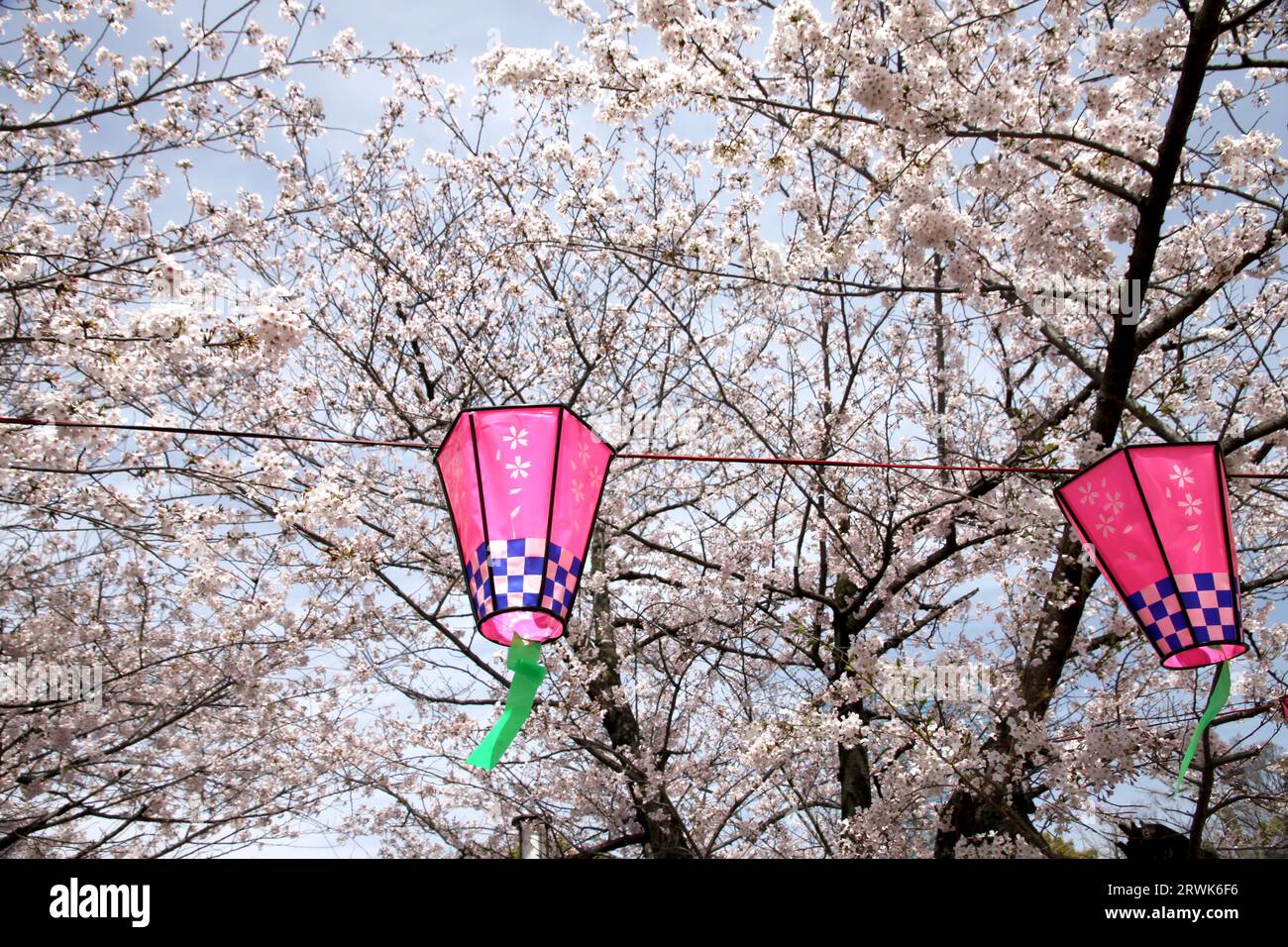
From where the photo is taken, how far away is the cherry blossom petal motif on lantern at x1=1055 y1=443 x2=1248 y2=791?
289 cm

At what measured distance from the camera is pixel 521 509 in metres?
2.64

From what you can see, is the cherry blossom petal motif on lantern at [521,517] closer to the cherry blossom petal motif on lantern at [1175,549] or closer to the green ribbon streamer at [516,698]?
the green ribbon streamer at [516,698]

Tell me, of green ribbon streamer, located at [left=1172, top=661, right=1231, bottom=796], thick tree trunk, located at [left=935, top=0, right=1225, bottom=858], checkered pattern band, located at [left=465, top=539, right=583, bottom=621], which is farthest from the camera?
thick tree trunk, located at [left=935, top=0, right=1225, bottom=858]

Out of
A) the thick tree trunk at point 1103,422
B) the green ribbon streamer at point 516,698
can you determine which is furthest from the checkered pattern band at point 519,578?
the thick tree trunk at point 1103,422

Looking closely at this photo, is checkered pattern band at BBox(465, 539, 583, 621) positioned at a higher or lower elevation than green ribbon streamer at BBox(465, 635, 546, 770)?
higher

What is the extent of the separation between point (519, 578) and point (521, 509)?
229mm

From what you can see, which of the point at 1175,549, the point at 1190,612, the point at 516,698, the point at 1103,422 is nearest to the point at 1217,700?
the point at 1190,612

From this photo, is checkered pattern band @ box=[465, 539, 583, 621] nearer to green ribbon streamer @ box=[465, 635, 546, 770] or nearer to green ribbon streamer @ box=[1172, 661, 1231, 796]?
green ribbon streamer @ box=[465, 635, 546, 770]

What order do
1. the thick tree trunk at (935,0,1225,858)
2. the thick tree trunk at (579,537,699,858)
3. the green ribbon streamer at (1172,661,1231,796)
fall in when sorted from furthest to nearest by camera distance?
1. the thick tree trunk at (579,537,699,858)
2. the thick tree trunk at (935,0,1225,858)
3. the green ribbon streamer at (1172,661,1231,796)

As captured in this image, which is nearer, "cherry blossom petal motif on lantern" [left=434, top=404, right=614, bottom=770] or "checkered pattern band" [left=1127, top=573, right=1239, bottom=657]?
"cherry blossom petal motif on lantern" [left=434, top=404, right=614, bottom=770]

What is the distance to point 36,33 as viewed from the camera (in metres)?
4.76

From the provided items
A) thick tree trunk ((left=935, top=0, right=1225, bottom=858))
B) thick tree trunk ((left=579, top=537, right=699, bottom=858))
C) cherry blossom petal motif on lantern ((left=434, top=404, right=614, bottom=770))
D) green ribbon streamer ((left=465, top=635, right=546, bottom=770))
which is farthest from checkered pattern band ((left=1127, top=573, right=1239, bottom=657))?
thick tree trunk ((left=579, top=537, right=699, bottom=858))

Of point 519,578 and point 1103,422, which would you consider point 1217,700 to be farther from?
point 519,578
